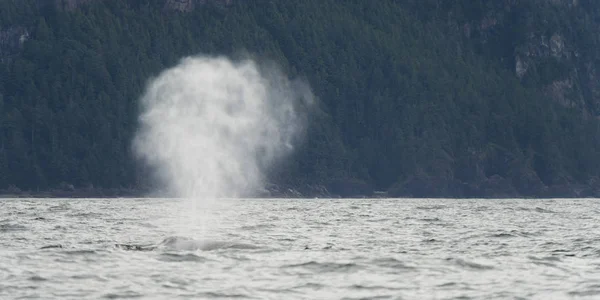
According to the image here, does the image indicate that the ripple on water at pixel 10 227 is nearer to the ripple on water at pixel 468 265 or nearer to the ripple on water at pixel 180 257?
the ripple on water at pixel 180 257

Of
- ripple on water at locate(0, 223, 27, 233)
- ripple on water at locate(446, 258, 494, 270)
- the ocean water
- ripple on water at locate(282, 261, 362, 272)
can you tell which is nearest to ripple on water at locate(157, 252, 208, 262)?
the ocean water

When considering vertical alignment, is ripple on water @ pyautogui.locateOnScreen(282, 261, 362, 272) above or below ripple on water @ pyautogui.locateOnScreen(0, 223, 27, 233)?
below

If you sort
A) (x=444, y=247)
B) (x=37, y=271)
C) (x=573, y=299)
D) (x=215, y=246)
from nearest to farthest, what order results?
(x=573, y=299)
(x=37, y=271)
(x=215, y=246)
(x=444, y=247)

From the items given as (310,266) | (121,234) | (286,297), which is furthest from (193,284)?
(121,234)

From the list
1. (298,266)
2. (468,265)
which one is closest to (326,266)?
(298,266)

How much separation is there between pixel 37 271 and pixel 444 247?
17842mm

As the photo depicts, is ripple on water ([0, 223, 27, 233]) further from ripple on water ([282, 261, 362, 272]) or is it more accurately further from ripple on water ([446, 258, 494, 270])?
ripple on water ([446, 258, 494, 270])

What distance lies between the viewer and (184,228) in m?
61.8

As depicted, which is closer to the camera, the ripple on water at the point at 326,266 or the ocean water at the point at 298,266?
the ocean water at the point at 298,266

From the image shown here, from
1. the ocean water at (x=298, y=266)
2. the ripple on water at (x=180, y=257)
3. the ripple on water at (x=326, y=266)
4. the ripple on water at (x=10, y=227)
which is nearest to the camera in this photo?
the ocean water at (x=298, y=266)

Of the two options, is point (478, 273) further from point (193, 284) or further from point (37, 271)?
point (37, 271)

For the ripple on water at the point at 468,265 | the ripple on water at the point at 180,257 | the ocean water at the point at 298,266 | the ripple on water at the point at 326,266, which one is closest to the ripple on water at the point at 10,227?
the ocean water at the point at 298,266

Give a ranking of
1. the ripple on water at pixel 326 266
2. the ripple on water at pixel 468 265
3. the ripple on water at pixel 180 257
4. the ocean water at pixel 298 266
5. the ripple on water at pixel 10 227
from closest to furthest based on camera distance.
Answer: the ocean water at pixel 298 266
the ripple on water at pixel 326 266
the ripple on water at pixel 468 265
the ripple on water at pixel 180 257
the ripple on water at pixel 10 227

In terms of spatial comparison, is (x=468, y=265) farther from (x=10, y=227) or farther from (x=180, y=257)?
(x=10, y=227)
